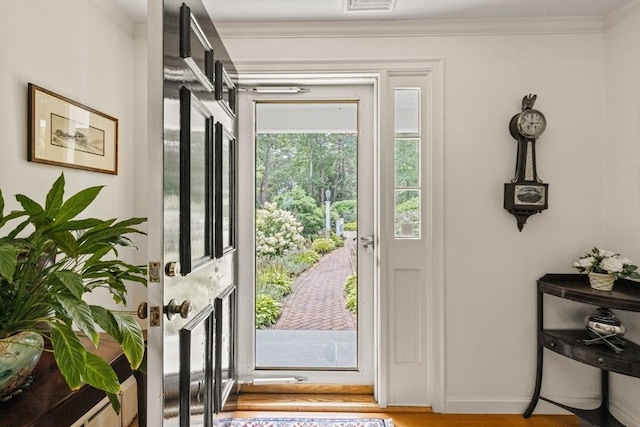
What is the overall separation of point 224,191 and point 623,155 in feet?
7.14

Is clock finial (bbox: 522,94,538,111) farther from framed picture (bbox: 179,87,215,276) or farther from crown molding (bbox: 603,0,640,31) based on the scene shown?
framed picture (bbox: 179,87,215,276)

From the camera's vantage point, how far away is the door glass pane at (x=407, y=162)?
7.57ft

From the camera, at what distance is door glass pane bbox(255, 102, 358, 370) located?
2.52 m

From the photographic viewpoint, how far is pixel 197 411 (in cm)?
145

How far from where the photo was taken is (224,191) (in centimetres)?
191

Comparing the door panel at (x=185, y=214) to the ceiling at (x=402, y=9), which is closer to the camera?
the door panel at (x=185, y=214)

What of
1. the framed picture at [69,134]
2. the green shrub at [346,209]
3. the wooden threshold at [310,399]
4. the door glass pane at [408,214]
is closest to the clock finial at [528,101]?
the door glass pane at [408,214]

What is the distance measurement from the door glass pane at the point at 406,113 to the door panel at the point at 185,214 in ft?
3.44

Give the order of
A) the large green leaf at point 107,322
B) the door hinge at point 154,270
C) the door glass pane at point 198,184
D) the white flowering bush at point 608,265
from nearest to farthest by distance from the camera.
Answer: the large green leaf at point 107,322 < the door hinge at point 154,270 < the door glass pane at point 198,184 < the white flowering bush at point 608,265

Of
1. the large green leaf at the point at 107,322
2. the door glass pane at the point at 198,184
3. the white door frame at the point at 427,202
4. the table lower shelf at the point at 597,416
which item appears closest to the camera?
the large green leaf at the point at 107,322

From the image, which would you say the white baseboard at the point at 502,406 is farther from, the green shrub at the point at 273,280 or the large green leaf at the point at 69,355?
the large green leaf at the point at 69,355

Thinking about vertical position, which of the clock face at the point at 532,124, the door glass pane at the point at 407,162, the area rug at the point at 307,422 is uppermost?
the clock face at the point at 532,124

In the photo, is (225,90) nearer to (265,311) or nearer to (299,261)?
(299,261)

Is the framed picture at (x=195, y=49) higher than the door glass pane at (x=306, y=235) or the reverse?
higher
